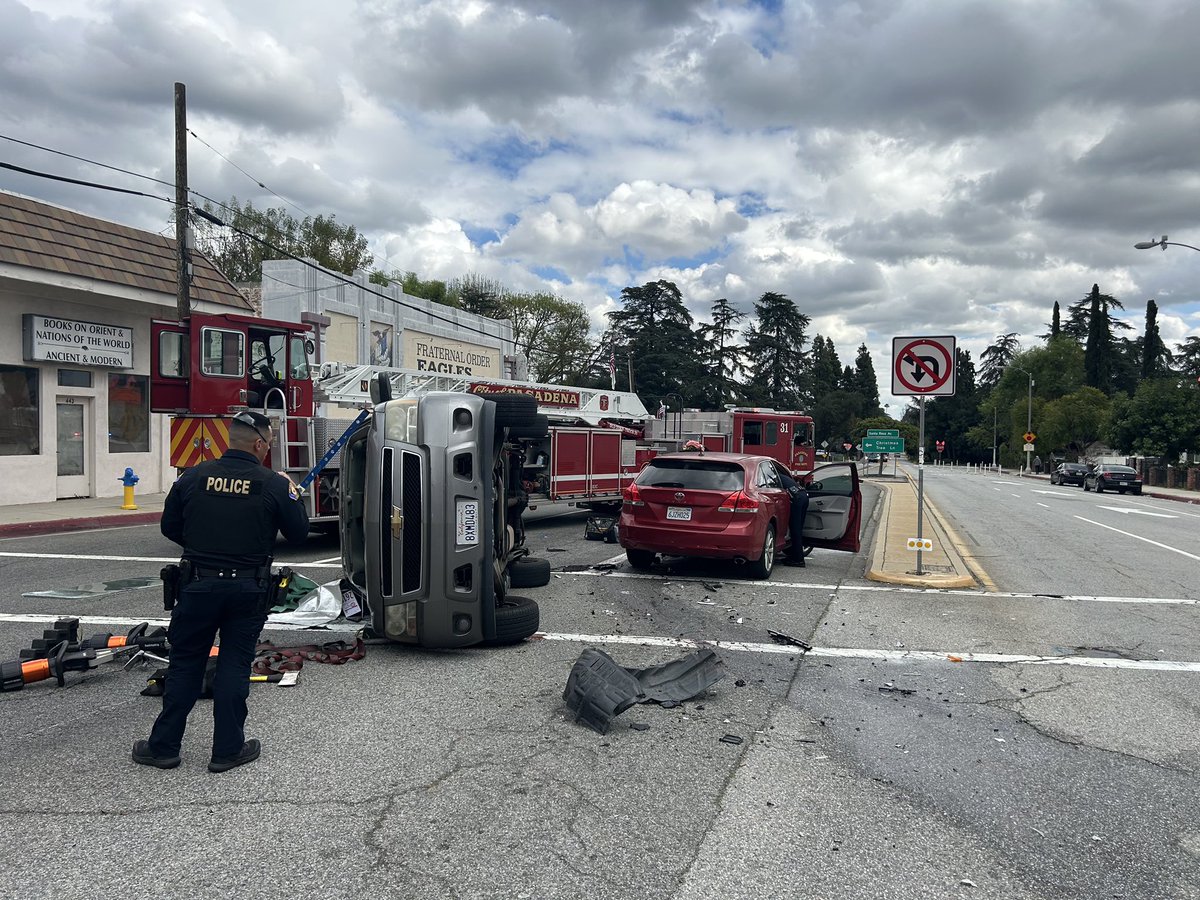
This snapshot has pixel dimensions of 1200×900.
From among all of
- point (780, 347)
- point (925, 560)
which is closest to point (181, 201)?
point (925, 560)

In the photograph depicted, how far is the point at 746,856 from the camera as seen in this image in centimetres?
351

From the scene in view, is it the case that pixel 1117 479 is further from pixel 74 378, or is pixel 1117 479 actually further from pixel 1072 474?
pixel 74 378

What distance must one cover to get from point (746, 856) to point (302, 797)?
199 cm

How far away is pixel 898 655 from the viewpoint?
22.6 ft

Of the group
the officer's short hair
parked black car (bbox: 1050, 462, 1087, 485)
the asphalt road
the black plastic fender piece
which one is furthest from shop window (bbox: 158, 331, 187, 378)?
parked black car (bbox: 1050, 462, 1087, 485)

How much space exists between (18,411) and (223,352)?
8691 millimetres

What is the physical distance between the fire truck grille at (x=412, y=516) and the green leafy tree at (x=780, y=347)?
77.3m

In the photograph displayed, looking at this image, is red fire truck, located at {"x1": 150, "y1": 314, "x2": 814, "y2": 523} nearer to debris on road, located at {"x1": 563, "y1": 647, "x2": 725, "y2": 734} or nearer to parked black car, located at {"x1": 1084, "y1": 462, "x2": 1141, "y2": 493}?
debris on road, located at {"x1": 563, "y1": 647, "x2": 725, "y2": 734}

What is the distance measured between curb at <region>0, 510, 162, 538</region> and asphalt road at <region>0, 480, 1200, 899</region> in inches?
279

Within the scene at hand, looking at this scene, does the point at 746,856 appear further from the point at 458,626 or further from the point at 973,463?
the point at 973,463

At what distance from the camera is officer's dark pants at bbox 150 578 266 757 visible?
425 cm

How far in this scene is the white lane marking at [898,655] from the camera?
6727mm

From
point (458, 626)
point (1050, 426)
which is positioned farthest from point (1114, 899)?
point (1050, 426)


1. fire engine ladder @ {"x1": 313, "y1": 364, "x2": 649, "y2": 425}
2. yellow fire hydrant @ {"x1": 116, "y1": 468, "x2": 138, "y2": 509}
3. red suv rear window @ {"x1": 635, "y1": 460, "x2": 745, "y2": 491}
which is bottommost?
yellow fire hydrant @ {"x1": 116, "y1": 468, "x2": 138, "y2": 509}
